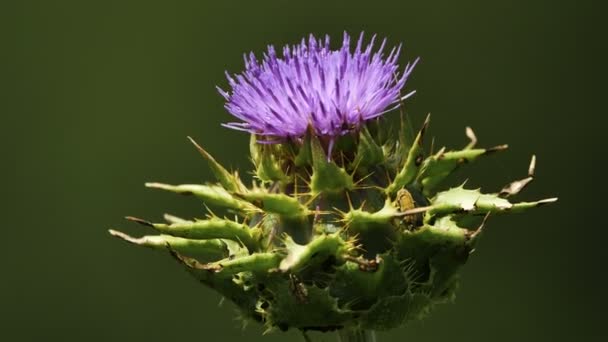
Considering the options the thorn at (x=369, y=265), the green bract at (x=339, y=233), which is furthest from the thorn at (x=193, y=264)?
the thorn at (x=369, y=265)

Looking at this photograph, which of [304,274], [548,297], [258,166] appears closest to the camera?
[304,274]

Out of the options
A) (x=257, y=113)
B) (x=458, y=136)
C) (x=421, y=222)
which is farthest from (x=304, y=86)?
(x=458, y=136)

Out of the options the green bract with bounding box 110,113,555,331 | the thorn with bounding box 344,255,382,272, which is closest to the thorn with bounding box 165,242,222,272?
the green bract with bounding box 110,113,555,331

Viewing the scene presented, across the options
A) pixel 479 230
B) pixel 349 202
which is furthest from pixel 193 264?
pixel 479 230

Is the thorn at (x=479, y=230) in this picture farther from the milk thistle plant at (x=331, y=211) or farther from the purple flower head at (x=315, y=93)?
the purple flower head at (x=315, y=93)

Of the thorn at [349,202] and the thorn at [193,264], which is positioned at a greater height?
the thorn at [349,202]

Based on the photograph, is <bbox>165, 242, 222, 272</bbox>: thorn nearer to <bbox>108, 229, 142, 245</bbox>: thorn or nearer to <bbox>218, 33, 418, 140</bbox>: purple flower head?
<bbox>108, 229, 142, 245</bbox>: thorn

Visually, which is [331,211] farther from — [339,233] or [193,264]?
[193,264]

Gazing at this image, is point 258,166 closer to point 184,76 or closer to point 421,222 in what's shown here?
point 421,222

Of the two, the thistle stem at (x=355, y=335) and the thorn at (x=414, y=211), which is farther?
the thistle stem at (x=355, y=335)
